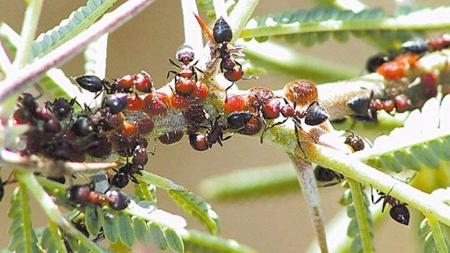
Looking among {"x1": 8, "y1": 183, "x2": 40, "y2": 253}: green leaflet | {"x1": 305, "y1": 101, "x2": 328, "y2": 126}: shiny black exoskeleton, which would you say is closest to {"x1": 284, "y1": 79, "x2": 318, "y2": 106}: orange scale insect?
{"x1": 305, "y1": 101, "x2": 328, "y2": 126}: shiny black exoskeleton

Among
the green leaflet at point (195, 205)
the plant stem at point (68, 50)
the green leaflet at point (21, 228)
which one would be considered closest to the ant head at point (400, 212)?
the green leaflet at point (195, 205)

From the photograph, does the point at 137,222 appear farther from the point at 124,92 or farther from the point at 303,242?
the point at 303,242

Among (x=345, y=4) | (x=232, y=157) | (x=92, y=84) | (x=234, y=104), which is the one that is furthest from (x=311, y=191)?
(x=232, y=157)

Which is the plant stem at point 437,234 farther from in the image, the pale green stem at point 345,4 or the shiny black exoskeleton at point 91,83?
the pale green stem at point 345,4

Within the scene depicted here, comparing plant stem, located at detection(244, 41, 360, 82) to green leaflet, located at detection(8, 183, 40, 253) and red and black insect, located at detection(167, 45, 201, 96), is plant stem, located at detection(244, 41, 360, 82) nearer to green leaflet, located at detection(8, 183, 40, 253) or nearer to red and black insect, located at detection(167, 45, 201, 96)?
red and black insect, located at detection(167, 45, 201, 96)

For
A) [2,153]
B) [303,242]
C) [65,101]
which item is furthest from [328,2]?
[303,242]
